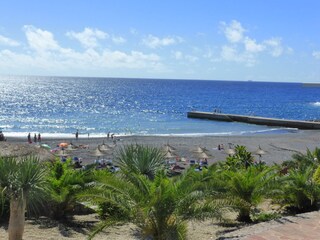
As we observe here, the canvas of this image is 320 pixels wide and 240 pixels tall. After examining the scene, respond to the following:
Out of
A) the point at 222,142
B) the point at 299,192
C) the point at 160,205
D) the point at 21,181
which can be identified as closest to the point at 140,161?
the point at 160,205

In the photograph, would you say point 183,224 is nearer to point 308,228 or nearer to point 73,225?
point 308,228

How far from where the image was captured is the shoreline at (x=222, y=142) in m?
34.9

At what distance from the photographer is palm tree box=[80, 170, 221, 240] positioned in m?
7.75

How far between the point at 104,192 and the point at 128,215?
29.9 inches

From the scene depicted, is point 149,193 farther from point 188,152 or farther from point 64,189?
point 188,152

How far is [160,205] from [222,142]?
120ft

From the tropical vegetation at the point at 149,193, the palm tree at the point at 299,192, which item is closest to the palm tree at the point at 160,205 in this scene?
the tropical vegetation at the point at 149,193

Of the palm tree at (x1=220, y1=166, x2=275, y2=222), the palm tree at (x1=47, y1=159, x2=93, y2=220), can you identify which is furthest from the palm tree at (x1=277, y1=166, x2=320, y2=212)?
the palm tree at (x1=47, y1=159, x2=93, y2=220)

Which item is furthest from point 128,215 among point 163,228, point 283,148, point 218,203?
point 283,148

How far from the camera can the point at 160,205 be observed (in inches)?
306

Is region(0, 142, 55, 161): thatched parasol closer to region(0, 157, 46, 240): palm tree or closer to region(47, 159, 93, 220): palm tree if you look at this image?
region(47, 159, 93, 220): palm tree

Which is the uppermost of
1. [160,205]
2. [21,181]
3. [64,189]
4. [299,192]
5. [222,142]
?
[21,181]

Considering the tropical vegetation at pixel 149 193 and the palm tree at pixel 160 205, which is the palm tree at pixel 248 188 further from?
the palm tree at pixel 160 205

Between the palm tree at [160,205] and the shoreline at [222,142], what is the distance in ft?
75.5
